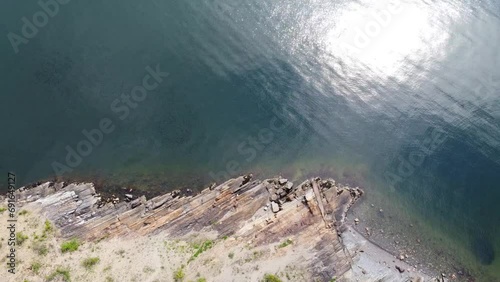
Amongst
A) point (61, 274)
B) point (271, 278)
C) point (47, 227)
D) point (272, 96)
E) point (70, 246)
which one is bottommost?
point (271, 278)

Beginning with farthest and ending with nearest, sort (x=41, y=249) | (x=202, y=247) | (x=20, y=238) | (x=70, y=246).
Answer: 1. (x=202, y=247)
2. (x=70, y=246)
3. (x=20, y=238)
4. (x=41, y=249)

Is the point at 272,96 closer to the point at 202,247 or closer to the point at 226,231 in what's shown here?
the point at 226,231

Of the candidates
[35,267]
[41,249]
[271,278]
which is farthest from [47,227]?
[271,278]

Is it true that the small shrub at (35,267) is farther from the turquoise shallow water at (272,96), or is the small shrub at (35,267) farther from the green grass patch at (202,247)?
the green grass patch at (202,247)

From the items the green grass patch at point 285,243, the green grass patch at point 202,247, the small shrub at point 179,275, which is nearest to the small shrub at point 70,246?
the small shrub at point 179,275

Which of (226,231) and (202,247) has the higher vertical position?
(226,231)

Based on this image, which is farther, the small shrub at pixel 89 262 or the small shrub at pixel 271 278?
the small shrub at pixel 271 278

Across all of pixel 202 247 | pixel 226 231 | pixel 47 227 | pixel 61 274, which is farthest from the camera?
pixel 226 231
